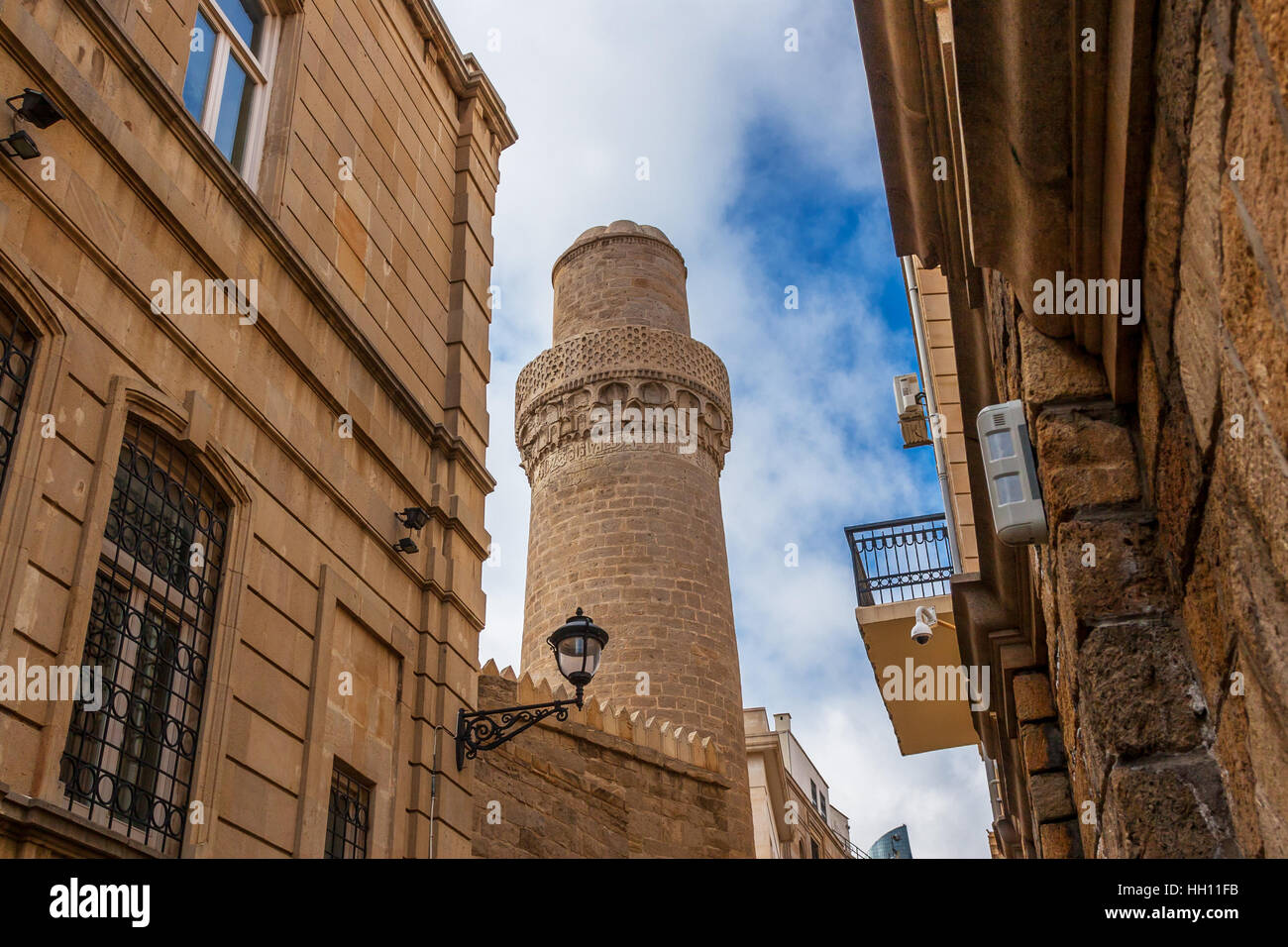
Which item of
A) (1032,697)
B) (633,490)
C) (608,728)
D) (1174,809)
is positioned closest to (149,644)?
(1032,697)

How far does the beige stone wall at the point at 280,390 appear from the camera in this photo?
5.41 m

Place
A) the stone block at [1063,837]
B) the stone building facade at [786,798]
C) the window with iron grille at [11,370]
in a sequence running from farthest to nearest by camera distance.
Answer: the stone building facade at [786,798] < the stone block at [1063,837] < the window with iron grille at [11,370]

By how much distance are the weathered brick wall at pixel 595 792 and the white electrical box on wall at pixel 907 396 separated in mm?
5406

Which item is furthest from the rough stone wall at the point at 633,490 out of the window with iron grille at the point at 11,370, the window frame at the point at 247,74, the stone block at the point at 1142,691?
the stone block at the point at 1142,691

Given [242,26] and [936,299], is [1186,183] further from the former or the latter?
[936,299]

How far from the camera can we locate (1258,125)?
1.93m

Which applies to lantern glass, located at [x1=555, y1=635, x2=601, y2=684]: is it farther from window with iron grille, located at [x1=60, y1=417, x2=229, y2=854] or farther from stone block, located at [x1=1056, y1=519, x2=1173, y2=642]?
stone block, located at [x1=1056, y1=519, x2=1173, y2=642]

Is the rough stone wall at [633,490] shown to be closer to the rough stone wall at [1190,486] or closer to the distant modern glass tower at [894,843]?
the rough stone wall at [1190,486]

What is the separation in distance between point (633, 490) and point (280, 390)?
14.5 meters

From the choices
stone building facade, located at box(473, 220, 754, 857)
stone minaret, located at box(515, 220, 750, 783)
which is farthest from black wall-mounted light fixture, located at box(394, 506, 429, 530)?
stone minaret, located at box(515, 220, 750, 783)

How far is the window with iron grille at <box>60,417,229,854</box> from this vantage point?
5.43 meters

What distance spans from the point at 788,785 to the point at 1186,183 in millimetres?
31839

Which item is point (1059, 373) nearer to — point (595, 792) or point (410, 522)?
point (410, 522)

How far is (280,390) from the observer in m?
7.49
